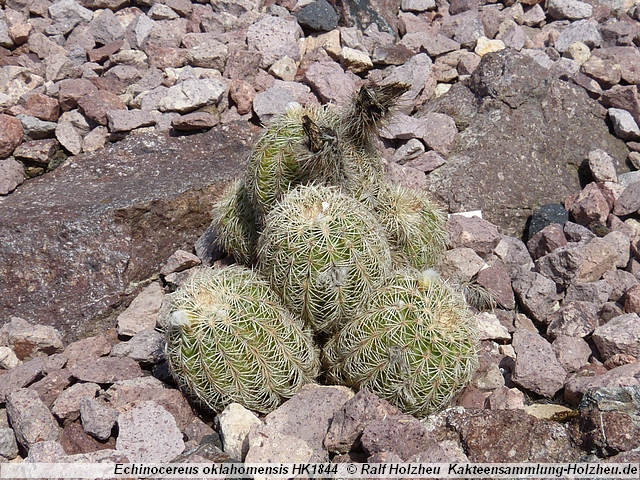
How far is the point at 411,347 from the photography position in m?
3.49

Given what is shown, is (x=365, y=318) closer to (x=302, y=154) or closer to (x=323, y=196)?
(x=323, y=196)

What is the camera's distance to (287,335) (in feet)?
11.9

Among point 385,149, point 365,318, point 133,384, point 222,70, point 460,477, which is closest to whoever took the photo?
point 460,477

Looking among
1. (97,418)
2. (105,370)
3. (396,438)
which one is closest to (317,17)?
(105,370)

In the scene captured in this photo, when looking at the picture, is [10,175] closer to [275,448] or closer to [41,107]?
[41,107]

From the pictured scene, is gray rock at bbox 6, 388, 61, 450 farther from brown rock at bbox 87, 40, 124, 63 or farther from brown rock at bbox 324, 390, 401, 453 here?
brown rock at bbox 87, 40, 124, 63

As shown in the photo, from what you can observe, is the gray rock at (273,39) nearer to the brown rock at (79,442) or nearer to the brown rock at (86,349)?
the brown rock at (86,349)

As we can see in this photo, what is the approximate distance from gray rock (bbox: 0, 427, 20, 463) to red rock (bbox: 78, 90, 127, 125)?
2979 mm

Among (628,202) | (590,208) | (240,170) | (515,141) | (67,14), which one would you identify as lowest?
(628,202)

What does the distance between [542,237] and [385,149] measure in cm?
153

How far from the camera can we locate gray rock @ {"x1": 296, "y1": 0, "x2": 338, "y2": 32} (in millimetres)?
7301

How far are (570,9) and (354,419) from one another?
22.2ft

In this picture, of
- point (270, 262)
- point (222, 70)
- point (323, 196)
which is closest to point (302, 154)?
point (323, 196)

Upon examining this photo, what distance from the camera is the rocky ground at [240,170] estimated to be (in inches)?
135
